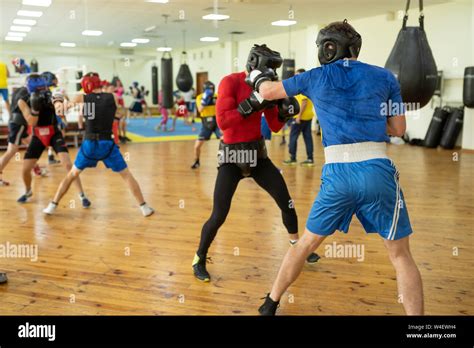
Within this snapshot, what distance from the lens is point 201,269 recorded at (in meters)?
2.65

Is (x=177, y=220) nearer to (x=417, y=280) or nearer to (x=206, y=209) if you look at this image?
(x=206, y=209)

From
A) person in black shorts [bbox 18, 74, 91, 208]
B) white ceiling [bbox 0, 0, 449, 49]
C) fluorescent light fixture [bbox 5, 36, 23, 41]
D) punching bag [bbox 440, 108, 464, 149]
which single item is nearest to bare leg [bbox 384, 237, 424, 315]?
person in black shorts [bbox 18, 74, 91, 208]

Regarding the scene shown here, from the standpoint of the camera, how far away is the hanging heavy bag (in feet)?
9.05

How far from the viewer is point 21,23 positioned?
1109 cm

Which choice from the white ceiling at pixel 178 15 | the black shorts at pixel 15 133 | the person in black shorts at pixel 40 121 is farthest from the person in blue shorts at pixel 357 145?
the white ceiling at pixel 178 15

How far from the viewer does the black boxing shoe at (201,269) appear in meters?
2.62

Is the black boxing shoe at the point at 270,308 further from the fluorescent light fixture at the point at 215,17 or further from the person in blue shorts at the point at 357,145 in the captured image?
the fluorescent light fixture at the point at 215,17

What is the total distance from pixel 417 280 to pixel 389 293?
0.67 meters

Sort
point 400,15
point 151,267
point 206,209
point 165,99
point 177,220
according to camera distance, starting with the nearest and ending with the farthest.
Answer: point 151,267
point 177,220
point 206,209
point 400,15
point 165,99

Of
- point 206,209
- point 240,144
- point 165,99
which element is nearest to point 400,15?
point 165,99

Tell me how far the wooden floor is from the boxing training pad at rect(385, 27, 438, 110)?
1064 millimetres

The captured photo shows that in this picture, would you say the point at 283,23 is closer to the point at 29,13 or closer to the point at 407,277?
the point at 29,13

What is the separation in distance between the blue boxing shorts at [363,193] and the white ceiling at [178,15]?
6.45 meters
